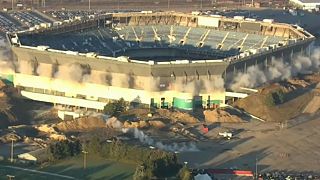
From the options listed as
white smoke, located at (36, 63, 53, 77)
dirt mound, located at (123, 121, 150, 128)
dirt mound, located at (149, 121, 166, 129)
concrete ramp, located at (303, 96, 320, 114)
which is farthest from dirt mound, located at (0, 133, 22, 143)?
concrete ramp, located at (303, 96, 320, 114)

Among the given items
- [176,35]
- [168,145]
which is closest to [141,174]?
[168,145]

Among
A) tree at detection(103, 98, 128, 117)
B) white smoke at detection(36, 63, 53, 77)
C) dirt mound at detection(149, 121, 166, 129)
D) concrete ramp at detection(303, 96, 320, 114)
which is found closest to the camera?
dirt mound at detection(149, 121, 166, 129)

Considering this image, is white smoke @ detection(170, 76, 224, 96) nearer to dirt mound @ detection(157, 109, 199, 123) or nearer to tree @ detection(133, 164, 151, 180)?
dirt mound @ detection(157, 109, 199, 123)

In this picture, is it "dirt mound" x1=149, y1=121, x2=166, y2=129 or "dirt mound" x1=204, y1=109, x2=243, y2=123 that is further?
"dirt mound" x1=204, y1=109, x2=243, y2=123

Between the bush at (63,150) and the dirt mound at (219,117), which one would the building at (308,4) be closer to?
the dirt mound at (219,117)

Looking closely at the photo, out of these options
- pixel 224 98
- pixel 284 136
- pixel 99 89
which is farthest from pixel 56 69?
pixel 284 136

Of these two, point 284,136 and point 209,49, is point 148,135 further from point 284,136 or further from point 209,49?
point 209,49

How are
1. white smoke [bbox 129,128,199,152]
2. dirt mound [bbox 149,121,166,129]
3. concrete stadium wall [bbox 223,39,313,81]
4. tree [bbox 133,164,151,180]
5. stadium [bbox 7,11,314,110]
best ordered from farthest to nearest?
concrete stadium wall [bbox 223,39,313,81]
stadium [bbox 7,11,314,110]
dirt mound [bbox 149,121,166,129]
white smoke [bbox 129,128,199,152]
tree [bbox 133,164,151,180]
